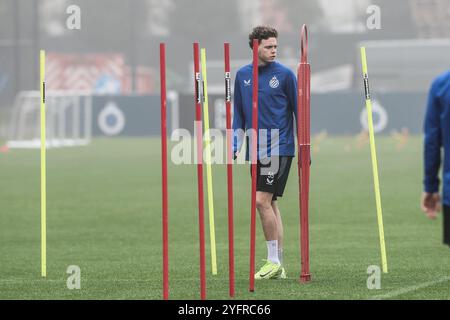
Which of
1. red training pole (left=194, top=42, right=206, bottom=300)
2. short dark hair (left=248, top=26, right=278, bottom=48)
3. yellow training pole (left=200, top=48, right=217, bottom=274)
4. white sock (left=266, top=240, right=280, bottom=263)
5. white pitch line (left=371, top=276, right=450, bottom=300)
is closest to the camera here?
red training pole (left=194, top=42, right=206, bottom=300)

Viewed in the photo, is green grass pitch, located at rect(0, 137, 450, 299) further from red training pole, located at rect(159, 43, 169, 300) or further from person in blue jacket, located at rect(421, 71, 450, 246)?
person in blue jacket, located at rect(421, 71, 450, 246)

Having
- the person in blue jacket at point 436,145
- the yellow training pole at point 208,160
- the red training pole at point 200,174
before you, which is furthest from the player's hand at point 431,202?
the yellow training pole at point 208,160

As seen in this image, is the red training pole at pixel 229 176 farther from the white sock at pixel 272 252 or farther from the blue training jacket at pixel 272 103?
the white sock at pixel 272 252

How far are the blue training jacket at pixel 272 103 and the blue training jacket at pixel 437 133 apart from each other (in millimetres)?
3184

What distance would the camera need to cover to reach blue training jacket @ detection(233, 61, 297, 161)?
35.1 ft

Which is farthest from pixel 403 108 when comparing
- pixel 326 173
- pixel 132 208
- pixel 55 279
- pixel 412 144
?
pixel 55 279

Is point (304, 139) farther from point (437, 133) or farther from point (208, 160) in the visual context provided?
point (437, 133)

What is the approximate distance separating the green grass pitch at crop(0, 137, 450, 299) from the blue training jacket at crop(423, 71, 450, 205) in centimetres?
205

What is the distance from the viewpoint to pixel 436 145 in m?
7.50

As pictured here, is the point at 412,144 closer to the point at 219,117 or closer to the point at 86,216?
the point at 219,117

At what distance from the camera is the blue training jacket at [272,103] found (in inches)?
421

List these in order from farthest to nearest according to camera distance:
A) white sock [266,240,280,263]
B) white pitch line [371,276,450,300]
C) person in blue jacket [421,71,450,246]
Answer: white sock [266,240,280,263] < white pitch line [371,276,450,300] < person in blue jacket [421,71,450,246]

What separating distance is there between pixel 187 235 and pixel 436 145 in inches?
335

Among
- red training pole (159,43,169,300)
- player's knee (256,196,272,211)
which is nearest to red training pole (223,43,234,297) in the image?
red training pole (159,43,169,300)
